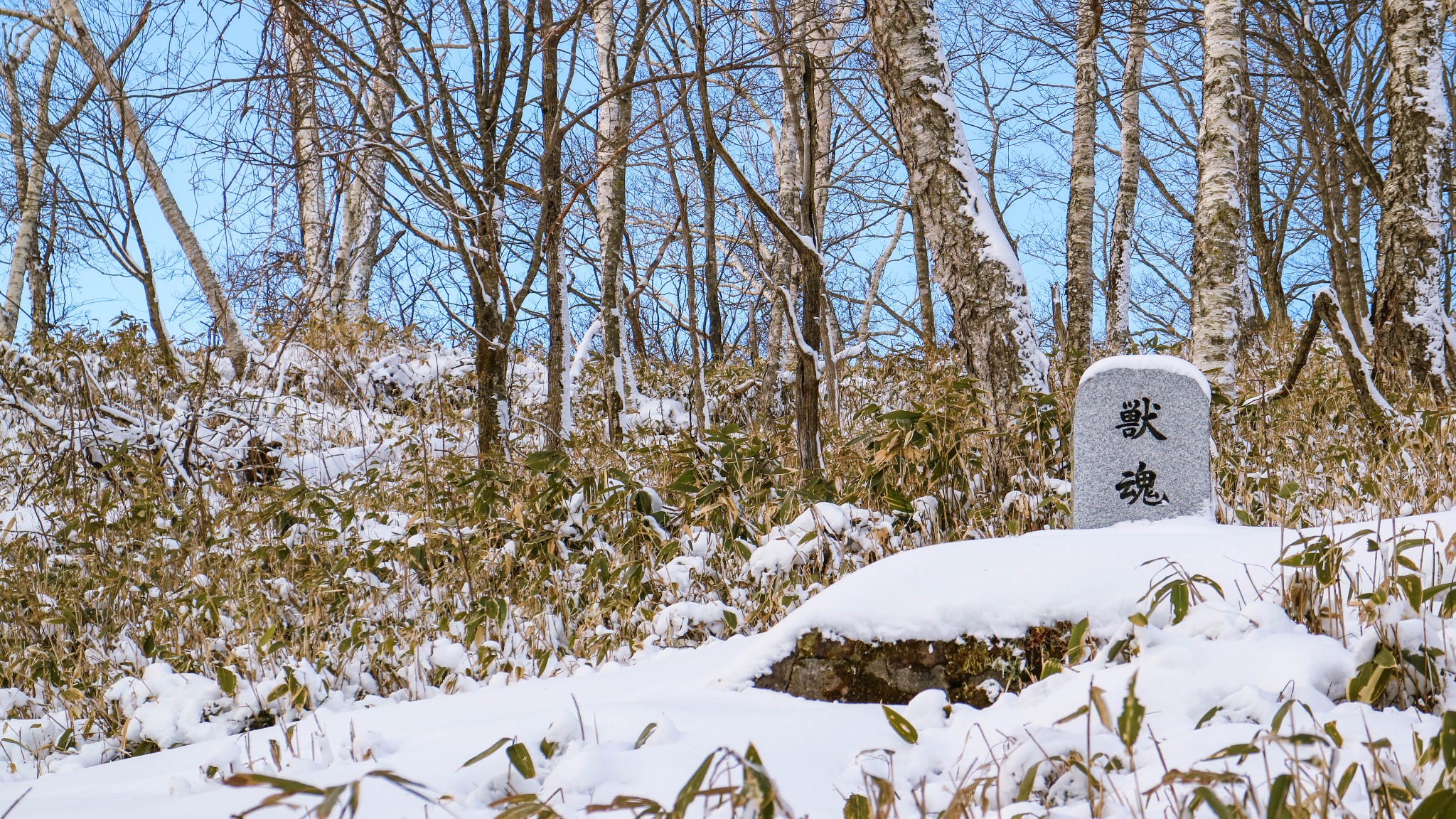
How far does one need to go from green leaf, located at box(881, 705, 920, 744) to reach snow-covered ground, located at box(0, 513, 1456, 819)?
41mm

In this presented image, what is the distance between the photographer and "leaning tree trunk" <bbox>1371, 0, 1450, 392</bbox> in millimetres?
5590

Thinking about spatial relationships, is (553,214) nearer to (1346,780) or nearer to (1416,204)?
(1346,780)

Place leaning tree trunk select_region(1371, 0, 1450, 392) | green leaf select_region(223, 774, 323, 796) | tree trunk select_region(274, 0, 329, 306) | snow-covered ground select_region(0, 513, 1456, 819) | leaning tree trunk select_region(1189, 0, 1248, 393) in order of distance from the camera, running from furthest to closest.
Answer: leaning tree trunk select_region(1189, 0, 1248, 393) < leaning tree trunk select_region(1371, 0, 1450, 392) < tree trunk select_region(274, 0, 329, 306) < snow-covered ground select_region(0, 513, 1456, 819) < green leaf select_region(223, 774, 323, 796)

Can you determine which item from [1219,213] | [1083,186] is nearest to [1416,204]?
[1219,213]

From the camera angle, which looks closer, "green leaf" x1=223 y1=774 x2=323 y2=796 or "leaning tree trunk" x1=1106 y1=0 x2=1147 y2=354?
"green leaf" x1=223 y1=774 x2=323 y2=796

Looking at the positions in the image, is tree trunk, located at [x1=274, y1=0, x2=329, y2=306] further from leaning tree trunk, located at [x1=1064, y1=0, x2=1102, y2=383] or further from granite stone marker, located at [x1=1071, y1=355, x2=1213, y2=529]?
leaning tree trunk, located at [x1=1064, y1=0, x2=1102, y2=383]

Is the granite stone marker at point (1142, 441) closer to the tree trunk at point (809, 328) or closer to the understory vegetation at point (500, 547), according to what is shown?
the understory vegetation at point (500, 547)

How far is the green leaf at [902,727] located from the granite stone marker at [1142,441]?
1780 millimetres

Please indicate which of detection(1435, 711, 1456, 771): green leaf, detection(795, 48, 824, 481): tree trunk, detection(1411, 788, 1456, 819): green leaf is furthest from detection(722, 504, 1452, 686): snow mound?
detection(795, 48, 824, 481): tree trunk

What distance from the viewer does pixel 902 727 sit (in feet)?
6.46

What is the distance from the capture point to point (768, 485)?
170 inches

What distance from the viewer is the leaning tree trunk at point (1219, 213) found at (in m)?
5.71

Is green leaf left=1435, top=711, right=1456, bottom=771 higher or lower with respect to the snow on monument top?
lower

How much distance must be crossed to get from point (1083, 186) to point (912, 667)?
7273 mm
